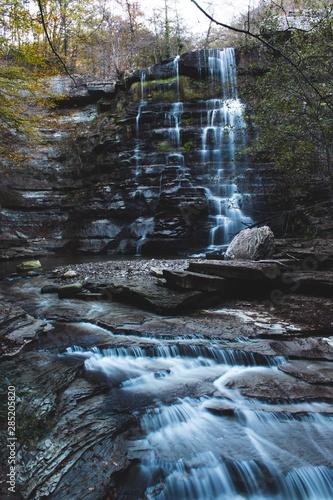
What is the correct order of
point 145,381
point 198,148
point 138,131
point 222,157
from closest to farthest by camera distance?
point 145,381, point 222,157, point 198,148, point 138,131

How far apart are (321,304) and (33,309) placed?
6001mm

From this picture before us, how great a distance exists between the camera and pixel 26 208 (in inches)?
683

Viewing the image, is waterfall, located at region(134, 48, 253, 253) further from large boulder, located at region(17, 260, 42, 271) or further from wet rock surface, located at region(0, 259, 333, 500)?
wet rock surface, located at region(0, 259, 333, 500)

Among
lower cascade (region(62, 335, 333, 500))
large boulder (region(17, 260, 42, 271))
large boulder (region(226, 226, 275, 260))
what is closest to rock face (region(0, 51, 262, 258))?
large boulder (region(17, 260, 42, 271))

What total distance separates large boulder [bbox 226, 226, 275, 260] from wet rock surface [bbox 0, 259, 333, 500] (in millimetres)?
2364

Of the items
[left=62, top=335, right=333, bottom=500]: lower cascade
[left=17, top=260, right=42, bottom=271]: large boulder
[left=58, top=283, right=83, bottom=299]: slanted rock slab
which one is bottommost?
[left=62, top=335, right=333, bottom=500]: lower cascade

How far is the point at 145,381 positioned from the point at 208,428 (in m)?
1.08

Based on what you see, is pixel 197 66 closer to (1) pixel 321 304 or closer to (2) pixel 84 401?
(1) pixel 321 304

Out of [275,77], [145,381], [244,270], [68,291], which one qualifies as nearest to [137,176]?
[275,77]

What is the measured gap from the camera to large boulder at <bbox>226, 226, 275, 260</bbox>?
342 inches

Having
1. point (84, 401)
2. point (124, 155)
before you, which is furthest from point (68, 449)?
point (124, 155)

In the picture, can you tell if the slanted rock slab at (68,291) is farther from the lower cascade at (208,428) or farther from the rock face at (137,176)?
the rock face at (137,176)

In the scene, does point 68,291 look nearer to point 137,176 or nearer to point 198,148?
point 137,176

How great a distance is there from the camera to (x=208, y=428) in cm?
313
